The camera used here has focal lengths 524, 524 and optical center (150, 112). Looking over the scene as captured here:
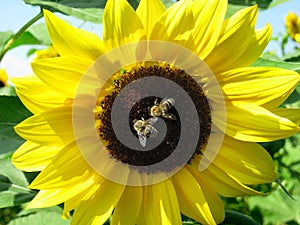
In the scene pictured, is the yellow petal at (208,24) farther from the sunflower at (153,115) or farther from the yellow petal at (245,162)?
the yellow petal at (245,162)

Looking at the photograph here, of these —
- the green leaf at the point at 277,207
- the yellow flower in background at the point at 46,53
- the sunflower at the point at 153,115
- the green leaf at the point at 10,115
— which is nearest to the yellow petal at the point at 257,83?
the sunflower at the point at 153,115

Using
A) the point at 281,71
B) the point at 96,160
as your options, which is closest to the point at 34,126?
the point at 96,160

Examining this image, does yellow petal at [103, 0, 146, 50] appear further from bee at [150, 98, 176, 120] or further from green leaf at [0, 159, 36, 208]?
green leaf at [0, 159, 36, 208]

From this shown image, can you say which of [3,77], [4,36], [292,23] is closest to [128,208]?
[4,36]

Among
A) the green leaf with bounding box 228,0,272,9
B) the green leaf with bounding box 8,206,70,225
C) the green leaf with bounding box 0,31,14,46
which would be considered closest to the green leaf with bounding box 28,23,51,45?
the green leaf with bounding box 0,31,14,46

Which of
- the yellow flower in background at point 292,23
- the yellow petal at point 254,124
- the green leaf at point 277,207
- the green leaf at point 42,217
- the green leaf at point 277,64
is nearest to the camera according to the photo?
the yellow petal at point 254,124
